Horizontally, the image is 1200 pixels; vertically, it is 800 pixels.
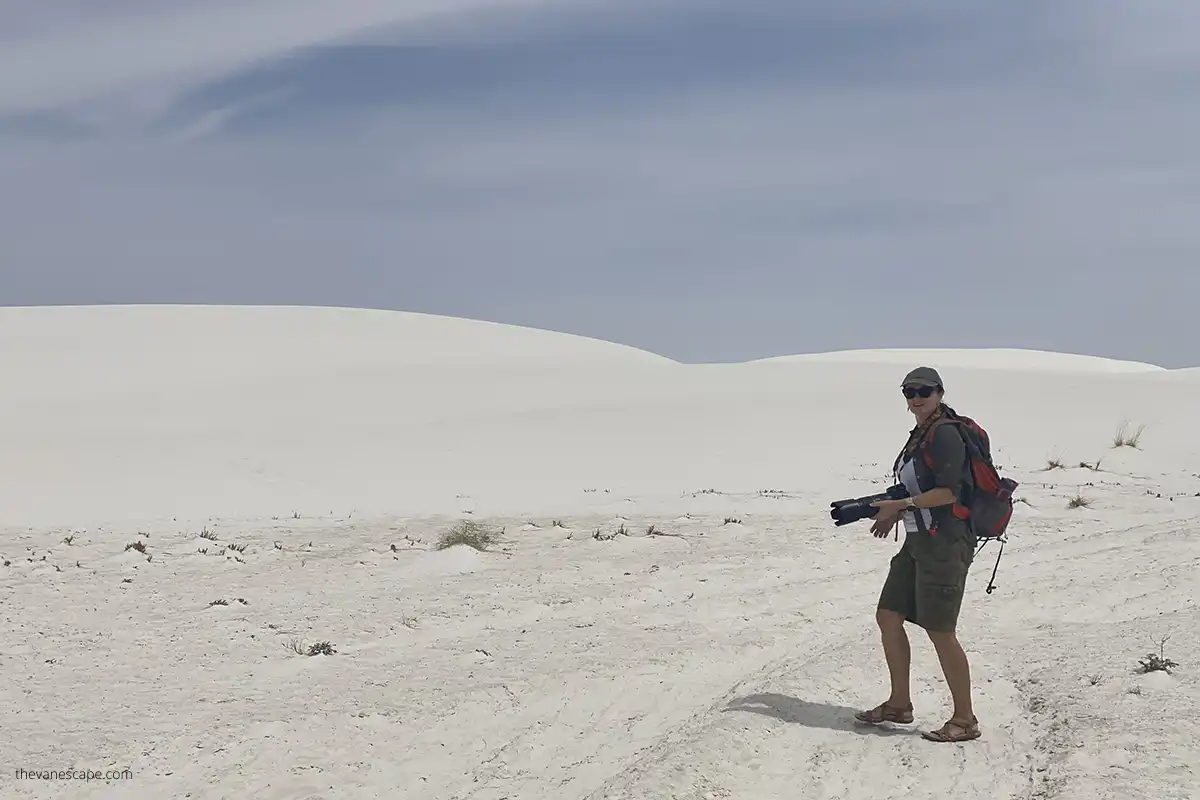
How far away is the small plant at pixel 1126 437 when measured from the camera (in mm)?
17188

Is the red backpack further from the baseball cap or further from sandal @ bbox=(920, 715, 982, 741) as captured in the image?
sandal @ bbox=(920, 715, 982, 741)

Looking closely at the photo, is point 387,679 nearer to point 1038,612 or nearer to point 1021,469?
point 1038,612

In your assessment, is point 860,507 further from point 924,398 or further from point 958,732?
point 958,732

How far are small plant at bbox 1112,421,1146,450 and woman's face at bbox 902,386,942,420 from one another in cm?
1398

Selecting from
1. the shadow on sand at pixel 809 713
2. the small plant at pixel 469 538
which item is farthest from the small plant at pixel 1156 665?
the small plant at pixel 469 538

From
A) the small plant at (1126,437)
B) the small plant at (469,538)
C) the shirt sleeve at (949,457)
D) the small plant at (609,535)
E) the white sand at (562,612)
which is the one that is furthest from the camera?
the small plant at (1126,437)

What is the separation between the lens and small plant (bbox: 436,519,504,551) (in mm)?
10156

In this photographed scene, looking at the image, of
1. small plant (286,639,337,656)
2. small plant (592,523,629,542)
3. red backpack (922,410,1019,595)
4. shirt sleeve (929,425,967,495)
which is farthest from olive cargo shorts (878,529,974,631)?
small plant (592,523,629,542)

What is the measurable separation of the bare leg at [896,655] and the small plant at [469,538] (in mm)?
Answer: 5483

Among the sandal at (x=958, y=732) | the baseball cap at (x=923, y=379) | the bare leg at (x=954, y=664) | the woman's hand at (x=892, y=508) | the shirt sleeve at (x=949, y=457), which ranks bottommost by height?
the sandal at (x=958, y=732)

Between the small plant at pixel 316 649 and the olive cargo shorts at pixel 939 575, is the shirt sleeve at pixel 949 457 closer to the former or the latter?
the olive cargo shorts at pixel 939 575

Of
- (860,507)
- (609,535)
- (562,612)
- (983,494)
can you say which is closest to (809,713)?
(860,507)

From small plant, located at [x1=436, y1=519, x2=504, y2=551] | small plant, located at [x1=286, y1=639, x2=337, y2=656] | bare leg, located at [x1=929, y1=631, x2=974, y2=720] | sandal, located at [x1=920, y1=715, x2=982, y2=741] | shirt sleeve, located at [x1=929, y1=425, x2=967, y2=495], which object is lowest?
sandal, located at [x1=920, y1=715, x2=982, y2=741]

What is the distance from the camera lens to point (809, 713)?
536cm
